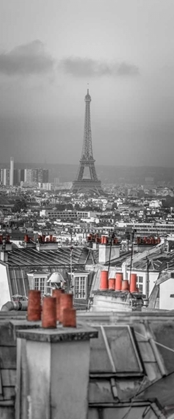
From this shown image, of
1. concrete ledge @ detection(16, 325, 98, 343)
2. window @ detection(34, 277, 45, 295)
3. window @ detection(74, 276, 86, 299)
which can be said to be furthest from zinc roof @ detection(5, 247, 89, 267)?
concrete ledge @ detection(16, 325, 98, 343)

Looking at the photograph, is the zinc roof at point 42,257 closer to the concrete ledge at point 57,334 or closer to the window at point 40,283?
the window at point 40,283

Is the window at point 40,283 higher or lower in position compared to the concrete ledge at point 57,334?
lower

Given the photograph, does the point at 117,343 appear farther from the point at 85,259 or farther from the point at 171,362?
the point at 85,259

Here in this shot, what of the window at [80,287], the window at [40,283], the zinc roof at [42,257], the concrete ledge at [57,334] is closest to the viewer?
the concrete ledge at [57,334]

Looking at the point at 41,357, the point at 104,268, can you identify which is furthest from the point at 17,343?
the point at 104,268

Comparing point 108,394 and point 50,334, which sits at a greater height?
point 50,334

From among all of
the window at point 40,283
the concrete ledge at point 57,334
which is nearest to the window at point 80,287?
the window at point 40,283

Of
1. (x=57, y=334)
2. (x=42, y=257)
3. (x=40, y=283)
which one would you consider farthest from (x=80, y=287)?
(x=57, y=334)

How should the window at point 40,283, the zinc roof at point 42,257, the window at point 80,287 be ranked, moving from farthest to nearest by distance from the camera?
the zinc roof at point 42,257
the window at point 80,287
the window at point 40,283
